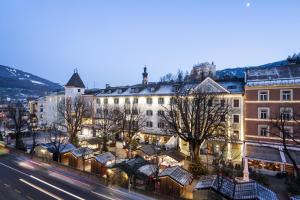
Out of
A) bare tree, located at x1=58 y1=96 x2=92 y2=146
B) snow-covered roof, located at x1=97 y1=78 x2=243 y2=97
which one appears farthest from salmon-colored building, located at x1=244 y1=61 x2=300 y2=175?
bare tree, located at x1=58 y1=96 x2=92 y2=146

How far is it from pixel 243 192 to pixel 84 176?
69.9 feet

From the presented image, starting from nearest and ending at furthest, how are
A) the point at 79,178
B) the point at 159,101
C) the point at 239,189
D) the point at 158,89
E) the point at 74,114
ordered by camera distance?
1. the point at 239,189
2. the point at 79,178
3. the point at 159,101
4. the point at 158,89
5. the point at 74,114

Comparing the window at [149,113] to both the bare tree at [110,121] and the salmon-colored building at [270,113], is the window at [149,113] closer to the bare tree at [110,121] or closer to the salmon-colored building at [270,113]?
the bare tree at [110,121]

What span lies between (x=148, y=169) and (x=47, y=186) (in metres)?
12.8

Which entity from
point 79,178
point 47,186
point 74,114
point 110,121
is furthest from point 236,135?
point 74,114

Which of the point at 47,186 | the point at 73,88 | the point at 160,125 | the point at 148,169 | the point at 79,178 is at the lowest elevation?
the point at 79,178

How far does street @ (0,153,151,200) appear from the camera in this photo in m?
24.6

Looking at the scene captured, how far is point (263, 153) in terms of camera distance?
3341 cm

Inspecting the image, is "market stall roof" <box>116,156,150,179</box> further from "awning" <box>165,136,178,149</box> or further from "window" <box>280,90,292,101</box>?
"window" <box>280,90,292,101</box>

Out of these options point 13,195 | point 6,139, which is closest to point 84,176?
point 13,195

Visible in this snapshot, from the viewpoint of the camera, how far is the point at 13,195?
24344 mm

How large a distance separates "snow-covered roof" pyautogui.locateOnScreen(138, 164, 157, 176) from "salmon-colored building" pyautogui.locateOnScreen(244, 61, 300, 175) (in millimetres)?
14398

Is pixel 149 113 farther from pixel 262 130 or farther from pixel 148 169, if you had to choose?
pixel 262 130

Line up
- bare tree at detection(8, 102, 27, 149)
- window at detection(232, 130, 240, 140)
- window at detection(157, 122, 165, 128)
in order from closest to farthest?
window at detection(232, 130, 240, 140) < window at detection(157, 122, 165, 128) < bare tree at detection(8, 102, 27, 149)
